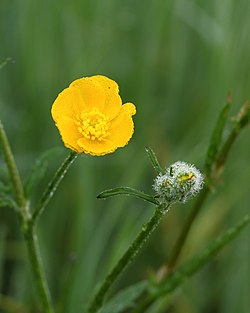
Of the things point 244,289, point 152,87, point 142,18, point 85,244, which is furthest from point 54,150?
point 142,18

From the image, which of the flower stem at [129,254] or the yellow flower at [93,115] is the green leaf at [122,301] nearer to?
the flower stem at [129,254]

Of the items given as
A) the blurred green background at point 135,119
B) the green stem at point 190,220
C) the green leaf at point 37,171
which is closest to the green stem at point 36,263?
the green leaf at point 37,171

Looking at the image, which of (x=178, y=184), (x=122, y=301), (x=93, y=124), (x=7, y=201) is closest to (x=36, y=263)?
(x=7, y=201)

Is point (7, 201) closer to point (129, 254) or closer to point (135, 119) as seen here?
point (129, 254)

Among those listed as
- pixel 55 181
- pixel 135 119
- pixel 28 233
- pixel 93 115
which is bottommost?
pixel 135 119

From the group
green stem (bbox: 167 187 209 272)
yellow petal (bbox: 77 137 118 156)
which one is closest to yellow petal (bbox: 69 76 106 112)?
yellow petal (bbox: 77 137 118 156)

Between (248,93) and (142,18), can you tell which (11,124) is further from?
(248,93)
